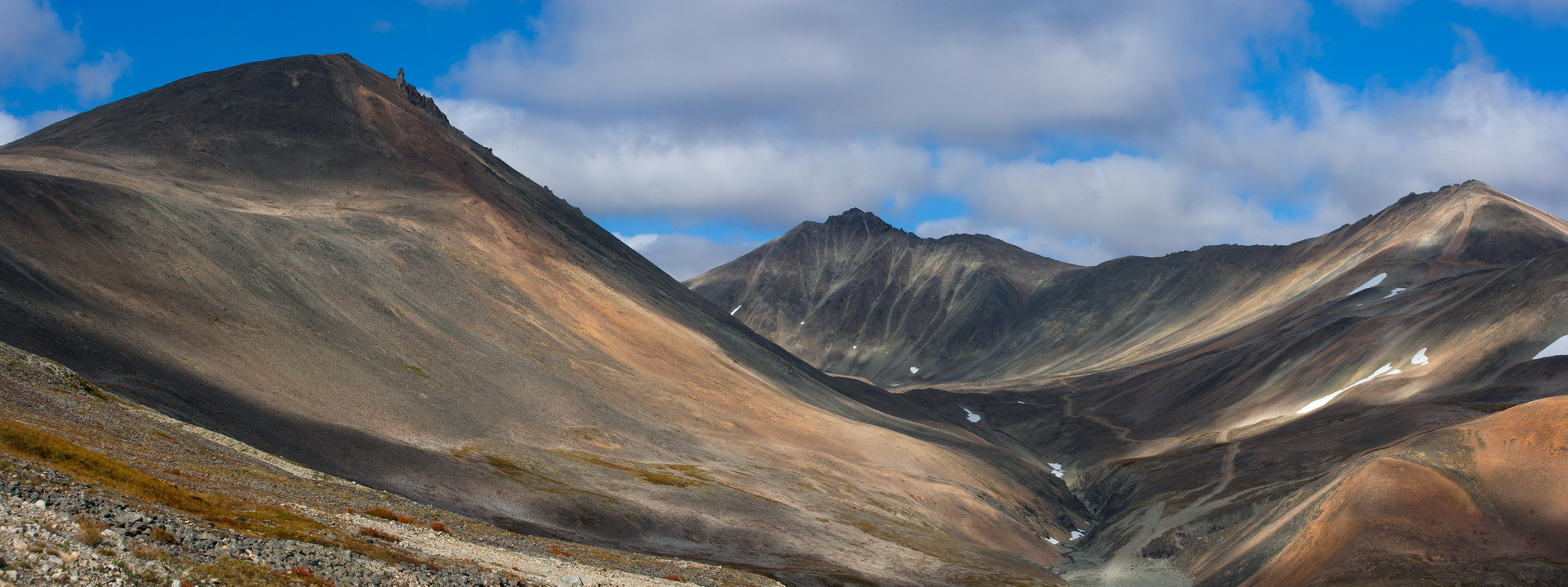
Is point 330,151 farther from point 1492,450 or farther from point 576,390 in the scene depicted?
point 1492,450

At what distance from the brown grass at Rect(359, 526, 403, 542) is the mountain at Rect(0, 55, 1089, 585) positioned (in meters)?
14.5

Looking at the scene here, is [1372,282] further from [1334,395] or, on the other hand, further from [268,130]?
[268,130]

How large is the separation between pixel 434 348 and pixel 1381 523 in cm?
6373

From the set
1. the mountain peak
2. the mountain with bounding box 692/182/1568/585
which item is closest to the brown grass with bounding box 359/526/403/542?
the mountain with bounding box 692/182/1568/585

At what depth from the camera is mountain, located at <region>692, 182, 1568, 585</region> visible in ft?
184

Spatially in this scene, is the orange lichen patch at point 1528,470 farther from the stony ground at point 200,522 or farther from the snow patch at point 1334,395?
the snow patch at point 1334,395

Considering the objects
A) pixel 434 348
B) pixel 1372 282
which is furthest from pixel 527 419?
pixel 1372 282

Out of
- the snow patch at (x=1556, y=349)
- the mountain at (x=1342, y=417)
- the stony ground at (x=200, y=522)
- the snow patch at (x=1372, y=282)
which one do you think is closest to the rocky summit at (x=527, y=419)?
the stony ground at (x=200, y=522)

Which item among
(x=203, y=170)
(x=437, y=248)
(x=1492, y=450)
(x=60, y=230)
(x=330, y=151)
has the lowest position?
(x=1492, y=450)

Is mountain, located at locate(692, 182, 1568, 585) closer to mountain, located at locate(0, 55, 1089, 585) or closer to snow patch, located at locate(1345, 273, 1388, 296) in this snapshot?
snow patch, located at locate(1345, 273, 1388, 296)

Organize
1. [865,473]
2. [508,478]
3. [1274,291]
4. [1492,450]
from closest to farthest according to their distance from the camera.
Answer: [508,478] < [1492,450] < [865,473] < [1274,291]

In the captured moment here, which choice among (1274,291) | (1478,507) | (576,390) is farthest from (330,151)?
(1274,291)

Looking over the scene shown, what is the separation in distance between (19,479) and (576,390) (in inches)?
2256

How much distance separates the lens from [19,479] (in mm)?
19906
